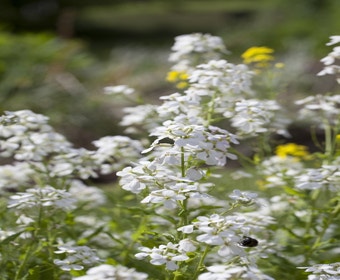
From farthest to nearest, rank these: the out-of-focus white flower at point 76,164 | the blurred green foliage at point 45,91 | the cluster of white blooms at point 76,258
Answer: the blurred green foliage at point 45,91
the out-of-focus white flower at point 76,164
the cluster of white blooms at point 76,258

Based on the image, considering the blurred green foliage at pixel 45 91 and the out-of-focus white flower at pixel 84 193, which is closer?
the out-of-focus white flower at pixel 84 193

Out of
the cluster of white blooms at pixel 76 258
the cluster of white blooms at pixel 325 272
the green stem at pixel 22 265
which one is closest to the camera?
the cluster of white blooms at pixel 325 272

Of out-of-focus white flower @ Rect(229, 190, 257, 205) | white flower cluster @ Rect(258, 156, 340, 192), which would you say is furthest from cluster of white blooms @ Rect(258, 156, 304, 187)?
out-of-focus white flower @ Rect(229, 190, 257, 205)

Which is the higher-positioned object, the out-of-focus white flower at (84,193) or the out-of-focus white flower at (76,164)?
the out-of-focus white flower at (76,164)

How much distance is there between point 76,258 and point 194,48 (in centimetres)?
99

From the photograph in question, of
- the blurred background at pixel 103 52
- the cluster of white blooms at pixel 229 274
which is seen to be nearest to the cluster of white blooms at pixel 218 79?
the cluster of white blooms at pixel 229 274

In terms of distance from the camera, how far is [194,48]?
2.64 m

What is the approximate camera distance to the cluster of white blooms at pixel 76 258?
1.92 meters

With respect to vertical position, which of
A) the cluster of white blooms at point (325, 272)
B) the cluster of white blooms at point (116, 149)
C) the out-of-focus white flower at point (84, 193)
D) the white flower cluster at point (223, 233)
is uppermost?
the cluster of white blooms at point (116, 149)

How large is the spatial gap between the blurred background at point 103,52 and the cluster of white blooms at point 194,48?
3.06 metres

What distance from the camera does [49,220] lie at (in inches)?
91.5

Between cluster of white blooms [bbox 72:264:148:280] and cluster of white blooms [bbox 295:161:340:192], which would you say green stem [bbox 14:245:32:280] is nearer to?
cluster of white blooms [bbox 72:264:148:280]

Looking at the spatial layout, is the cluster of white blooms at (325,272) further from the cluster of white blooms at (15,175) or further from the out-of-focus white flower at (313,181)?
the cluster of white blooms at (15,175)

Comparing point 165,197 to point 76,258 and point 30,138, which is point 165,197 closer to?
point 76,258
